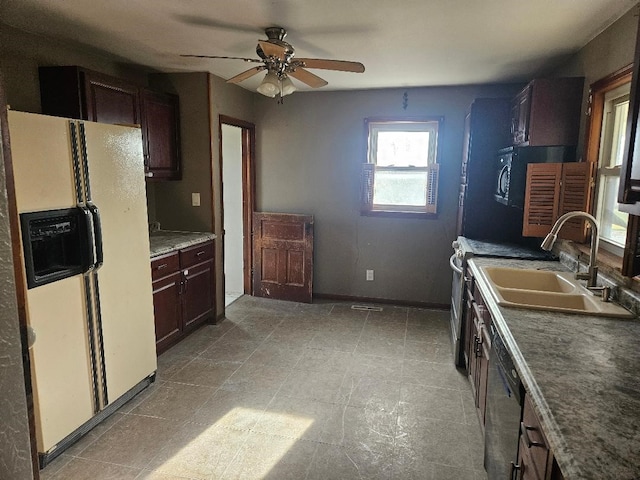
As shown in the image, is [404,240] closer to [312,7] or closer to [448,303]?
[448,303]

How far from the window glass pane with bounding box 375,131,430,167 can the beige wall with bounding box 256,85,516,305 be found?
0.19 metres

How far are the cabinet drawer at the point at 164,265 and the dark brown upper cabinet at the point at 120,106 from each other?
741 mm

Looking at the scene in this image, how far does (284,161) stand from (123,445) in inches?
128

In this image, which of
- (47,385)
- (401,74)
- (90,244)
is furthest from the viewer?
(401,74)

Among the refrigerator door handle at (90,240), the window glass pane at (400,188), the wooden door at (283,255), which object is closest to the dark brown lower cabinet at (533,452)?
the refrigerator door handle at (90,240)

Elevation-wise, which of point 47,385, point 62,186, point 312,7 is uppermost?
point 312,7

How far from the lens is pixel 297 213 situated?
4734 millimetres

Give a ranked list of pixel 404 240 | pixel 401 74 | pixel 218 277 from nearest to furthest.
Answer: pixel 401 74 < pixel 218 277 < pixel 404 240

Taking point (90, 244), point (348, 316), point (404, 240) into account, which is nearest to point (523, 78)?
point (404, 240)

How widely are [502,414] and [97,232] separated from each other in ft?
7.05

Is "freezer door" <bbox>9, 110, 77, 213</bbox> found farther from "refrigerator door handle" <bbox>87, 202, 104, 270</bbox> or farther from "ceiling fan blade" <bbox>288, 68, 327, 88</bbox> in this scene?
"ceiling fan blade" <bbox>288, 68, 327, 88</bbox>

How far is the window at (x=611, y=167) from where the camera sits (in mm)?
2342

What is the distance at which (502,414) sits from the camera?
1.58 m

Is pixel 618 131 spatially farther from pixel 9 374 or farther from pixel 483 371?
pixel 9 374
